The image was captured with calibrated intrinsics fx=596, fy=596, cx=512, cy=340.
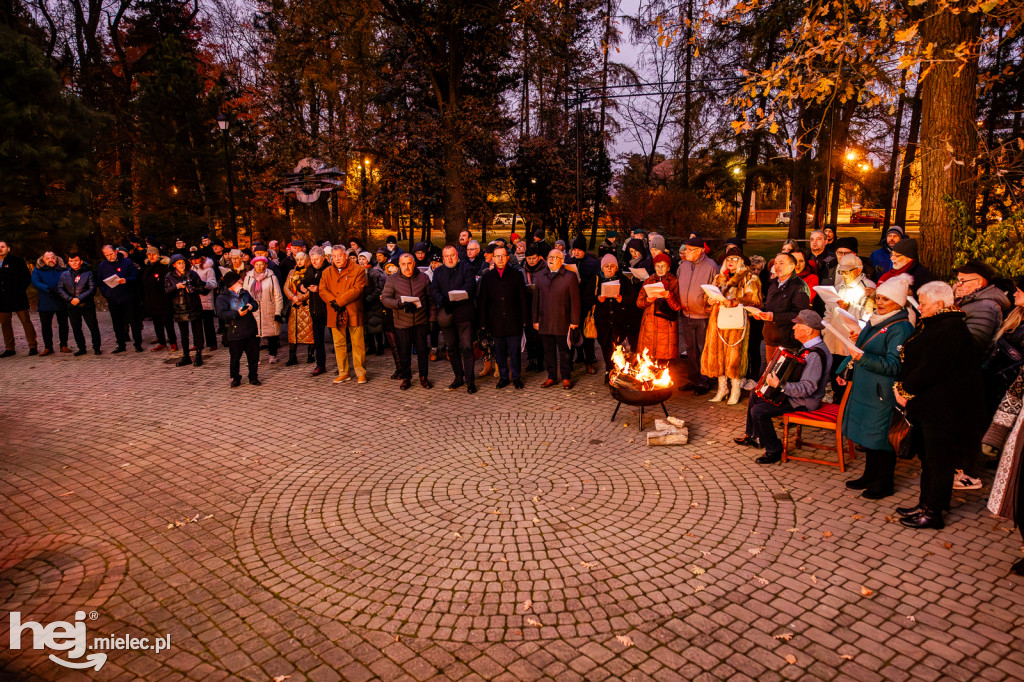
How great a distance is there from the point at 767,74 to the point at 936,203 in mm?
3816

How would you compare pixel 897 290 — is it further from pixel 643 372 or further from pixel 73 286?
pixel 73 286

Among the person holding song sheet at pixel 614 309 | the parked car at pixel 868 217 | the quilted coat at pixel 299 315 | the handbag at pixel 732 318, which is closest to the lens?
the handbag at pixel 732 318

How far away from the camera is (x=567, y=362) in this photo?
973 cm

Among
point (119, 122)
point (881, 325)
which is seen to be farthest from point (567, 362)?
point (119, 122)

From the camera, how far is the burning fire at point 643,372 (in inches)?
286

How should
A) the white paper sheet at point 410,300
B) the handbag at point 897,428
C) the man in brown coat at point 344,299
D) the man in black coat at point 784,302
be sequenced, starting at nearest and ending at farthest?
the handbag at point 897,428
the man in black coat at point 784,302
the white paper sheet at point 410,300
the man in brown coat at point 344,299

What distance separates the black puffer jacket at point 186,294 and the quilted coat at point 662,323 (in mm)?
8316

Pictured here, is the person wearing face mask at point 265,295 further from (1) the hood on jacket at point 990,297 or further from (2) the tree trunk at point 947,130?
(2) the tree trunk at point 947,130

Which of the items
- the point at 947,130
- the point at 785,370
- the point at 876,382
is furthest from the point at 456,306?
the point at 947,130

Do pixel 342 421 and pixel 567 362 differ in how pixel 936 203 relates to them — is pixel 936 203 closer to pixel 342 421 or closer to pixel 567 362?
pixel 567 362

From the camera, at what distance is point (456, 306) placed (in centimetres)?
952

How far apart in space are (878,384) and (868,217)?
191 ft

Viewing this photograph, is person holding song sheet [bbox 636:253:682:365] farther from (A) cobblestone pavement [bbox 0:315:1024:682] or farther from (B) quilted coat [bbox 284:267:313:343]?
(B) quilted coat [bbox 284:267:313:343]

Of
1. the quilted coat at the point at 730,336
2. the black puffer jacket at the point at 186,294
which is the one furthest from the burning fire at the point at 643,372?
the black puffer jacket at the point at 186,294
